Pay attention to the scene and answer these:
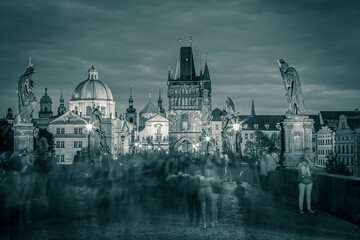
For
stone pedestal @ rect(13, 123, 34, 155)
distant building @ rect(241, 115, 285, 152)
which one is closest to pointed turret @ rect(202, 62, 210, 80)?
distant building @ rect(241, 115, 285, 152)

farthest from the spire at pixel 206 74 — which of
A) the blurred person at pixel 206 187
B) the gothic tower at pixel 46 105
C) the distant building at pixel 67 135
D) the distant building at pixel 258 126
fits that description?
the blurred person at pixel 206 187

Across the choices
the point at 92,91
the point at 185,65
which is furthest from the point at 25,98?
the point at 92,91

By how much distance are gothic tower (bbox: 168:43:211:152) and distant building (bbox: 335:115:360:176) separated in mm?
37430

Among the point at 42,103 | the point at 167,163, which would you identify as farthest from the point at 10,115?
the point at 167,163

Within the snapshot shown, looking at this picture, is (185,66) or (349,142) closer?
(349,142)

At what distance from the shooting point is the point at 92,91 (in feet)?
448

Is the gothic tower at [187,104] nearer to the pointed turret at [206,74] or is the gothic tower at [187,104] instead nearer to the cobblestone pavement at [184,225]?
the pointed turret at [206,74]

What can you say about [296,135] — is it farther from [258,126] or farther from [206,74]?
[258,126]

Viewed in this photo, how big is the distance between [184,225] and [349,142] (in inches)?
3069

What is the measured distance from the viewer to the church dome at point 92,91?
446 feet

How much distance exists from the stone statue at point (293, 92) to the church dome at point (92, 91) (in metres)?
120

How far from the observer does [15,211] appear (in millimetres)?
13414

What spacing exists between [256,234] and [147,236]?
93.5 inches

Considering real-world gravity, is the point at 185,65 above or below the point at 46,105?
above
